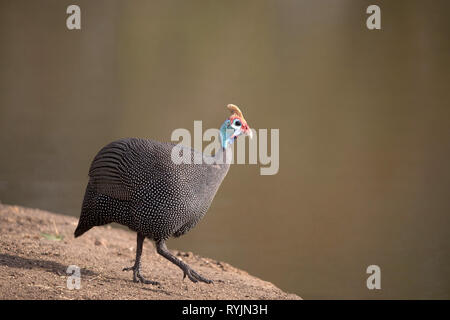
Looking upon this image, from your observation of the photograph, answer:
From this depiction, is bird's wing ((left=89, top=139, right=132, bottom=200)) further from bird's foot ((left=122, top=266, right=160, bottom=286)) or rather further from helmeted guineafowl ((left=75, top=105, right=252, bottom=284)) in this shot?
bird's foot ((left=122, top=266, right=160, bottom=286))

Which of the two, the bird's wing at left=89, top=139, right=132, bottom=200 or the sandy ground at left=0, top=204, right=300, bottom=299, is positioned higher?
the bird's wing at left=89, top=139, right=132, bottom=200

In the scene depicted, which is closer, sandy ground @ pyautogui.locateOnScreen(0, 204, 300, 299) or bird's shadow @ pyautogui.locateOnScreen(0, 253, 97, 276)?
sandy ground @ pyautogui.locateOnScreen(0, 204, 300, 299)

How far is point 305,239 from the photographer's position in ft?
16.4

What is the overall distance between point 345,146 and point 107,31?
271 centimetres

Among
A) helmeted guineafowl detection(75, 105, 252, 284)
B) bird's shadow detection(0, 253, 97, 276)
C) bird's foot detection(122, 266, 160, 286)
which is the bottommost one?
bird's foot detection(122, 266, 160, 286)

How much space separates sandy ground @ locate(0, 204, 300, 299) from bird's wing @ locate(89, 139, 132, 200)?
0.54 metres

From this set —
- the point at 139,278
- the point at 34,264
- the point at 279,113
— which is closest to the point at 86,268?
the point at 34,264

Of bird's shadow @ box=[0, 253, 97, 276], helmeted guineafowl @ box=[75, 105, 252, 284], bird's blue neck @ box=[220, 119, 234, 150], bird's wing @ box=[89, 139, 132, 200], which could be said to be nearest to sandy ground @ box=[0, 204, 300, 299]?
bird's shadow @ box=[0, 253, 97, 276]

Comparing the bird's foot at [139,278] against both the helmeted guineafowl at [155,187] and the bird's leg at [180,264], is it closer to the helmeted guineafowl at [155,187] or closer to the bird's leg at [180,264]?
the helmeted guineafowl at [155,187]

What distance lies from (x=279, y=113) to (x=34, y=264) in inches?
110

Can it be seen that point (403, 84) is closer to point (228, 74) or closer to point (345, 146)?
point (345, 146)

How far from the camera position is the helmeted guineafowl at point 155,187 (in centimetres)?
293

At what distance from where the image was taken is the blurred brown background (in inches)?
186

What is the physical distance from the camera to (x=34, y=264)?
314 cm
